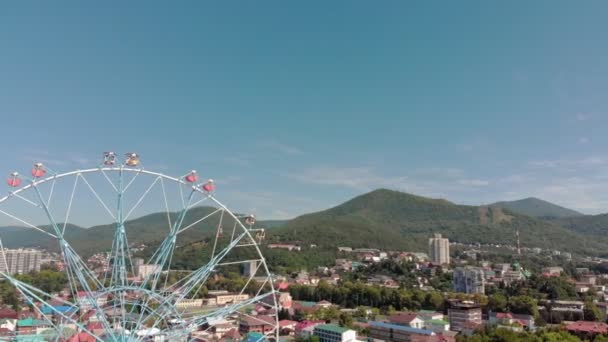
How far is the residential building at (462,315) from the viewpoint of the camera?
137ft

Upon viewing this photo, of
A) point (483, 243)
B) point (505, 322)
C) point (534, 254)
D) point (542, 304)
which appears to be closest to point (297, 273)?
point (542, 304)

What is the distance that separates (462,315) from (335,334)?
15.1m

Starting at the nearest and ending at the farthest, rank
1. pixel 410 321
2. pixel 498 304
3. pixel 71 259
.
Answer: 1. pixel 71 259
2. pixel 410 321
3. pixel 498 304

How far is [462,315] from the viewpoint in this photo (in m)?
42.3

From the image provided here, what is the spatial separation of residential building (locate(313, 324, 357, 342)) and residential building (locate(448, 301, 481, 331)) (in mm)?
12332

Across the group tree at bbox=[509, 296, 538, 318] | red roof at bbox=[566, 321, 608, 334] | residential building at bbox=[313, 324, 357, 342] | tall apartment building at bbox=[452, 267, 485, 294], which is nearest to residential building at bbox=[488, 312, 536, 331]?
tree at bbox=[509, 296, 538, 318]

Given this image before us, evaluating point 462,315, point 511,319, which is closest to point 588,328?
point 511,319

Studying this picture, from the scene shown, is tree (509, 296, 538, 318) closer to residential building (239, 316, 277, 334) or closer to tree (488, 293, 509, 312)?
tree (488, 293, 509, 312)

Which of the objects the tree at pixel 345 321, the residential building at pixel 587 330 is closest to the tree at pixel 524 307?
the residential building at pixel 587 330

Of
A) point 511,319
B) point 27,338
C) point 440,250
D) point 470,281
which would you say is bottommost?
point 511,319

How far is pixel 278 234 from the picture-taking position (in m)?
134

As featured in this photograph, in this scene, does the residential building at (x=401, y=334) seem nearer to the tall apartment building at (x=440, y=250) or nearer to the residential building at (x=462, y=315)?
the residential building at (x=462, y=315)

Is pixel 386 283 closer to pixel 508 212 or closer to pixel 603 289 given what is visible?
pixel 603 289

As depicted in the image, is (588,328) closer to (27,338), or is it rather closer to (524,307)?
(524,307)
